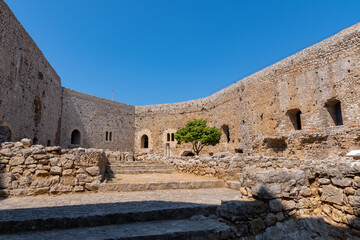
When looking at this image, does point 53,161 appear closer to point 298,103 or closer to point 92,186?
point 92,186

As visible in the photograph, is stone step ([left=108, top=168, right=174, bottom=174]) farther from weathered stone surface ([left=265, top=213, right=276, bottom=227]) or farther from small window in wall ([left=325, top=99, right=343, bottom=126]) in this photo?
small window in wall ([left=325, top=99, right=343, bottom=126])

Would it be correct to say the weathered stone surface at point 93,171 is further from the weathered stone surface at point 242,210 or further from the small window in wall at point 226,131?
the small window in wall at point 226,131

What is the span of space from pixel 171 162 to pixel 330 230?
326 inches

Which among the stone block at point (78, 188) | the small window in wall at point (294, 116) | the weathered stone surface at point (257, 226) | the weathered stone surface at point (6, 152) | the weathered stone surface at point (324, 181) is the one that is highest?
the small window in wall at point (294, 116)

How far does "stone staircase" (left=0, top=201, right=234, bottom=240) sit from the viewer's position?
3.25 meters

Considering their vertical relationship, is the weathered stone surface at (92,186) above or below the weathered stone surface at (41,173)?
below

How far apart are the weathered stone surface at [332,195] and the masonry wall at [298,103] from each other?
10.2 m

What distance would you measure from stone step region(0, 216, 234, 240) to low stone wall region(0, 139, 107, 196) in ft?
8.55

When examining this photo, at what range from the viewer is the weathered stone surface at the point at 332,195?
3.85 meters

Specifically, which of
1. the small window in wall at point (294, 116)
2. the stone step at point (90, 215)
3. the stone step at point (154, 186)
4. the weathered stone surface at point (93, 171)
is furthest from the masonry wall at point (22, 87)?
the small window in wall at point (294, 116)

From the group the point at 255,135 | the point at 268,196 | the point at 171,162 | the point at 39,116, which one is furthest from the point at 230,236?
the point at 255,135

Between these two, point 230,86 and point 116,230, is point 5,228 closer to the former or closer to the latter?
point 116,230

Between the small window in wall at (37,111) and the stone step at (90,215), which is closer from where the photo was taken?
the stone step at (90,215)

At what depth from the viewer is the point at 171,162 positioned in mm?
11664
